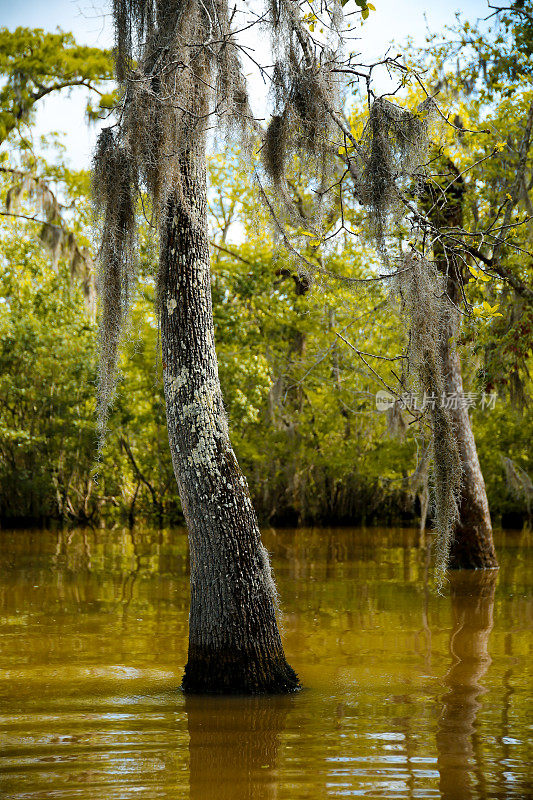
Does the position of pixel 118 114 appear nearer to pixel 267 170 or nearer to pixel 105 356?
pixel 267 170

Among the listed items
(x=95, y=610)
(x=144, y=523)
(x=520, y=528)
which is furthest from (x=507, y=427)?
(x=95, y=610)

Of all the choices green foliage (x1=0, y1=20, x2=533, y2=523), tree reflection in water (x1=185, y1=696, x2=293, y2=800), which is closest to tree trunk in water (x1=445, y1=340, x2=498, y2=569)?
green foliage (x1=0, y1=20, x2=533, y2=523)

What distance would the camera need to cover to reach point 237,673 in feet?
17.9

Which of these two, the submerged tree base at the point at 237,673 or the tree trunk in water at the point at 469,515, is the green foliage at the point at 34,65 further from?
the submerged tree base at the point at 237,673

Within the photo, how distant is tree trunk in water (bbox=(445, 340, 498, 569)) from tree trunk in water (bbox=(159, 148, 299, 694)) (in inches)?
271

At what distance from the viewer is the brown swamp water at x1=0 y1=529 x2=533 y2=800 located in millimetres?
4000

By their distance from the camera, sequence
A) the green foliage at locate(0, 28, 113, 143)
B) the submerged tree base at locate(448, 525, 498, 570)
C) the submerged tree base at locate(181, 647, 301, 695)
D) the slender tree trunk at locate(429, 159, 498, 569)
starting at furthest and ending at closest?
the green foliage at locate(0, 28, 113, 143), the submerged tree base at locate(448, 525, 498, 570), the slender tree trunk at locate(429, 159, 498, 569), the submerged tree base at locate(181, 647, 301, 695)

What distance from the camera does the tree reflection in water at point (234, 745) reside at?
395 centimetres

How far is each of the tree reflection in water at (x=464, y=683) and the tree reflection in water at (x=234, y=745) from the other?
88cm

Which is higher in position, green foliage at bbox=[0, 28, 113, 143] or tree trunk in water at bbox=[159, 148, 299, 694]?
green foliage at bbox=[0, 28, 113, 143]

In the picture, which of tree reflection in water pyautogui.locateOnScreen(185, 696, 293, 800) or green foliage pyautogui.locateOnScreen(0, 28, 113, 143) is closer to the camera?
tree reflection in water pyautogui.locateOnScreen(185, 696, 293, 800)

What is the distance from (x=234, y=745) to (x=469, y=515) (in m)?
8.14

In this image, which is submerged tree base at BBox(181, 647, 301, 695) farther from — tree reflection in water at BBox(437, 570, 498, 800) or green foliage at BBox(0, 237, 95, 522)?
green foliage at BBox(0, 237, 95, 522)

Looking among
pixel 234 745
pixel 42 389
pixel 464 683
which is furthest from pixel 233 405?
pixel 234 745
